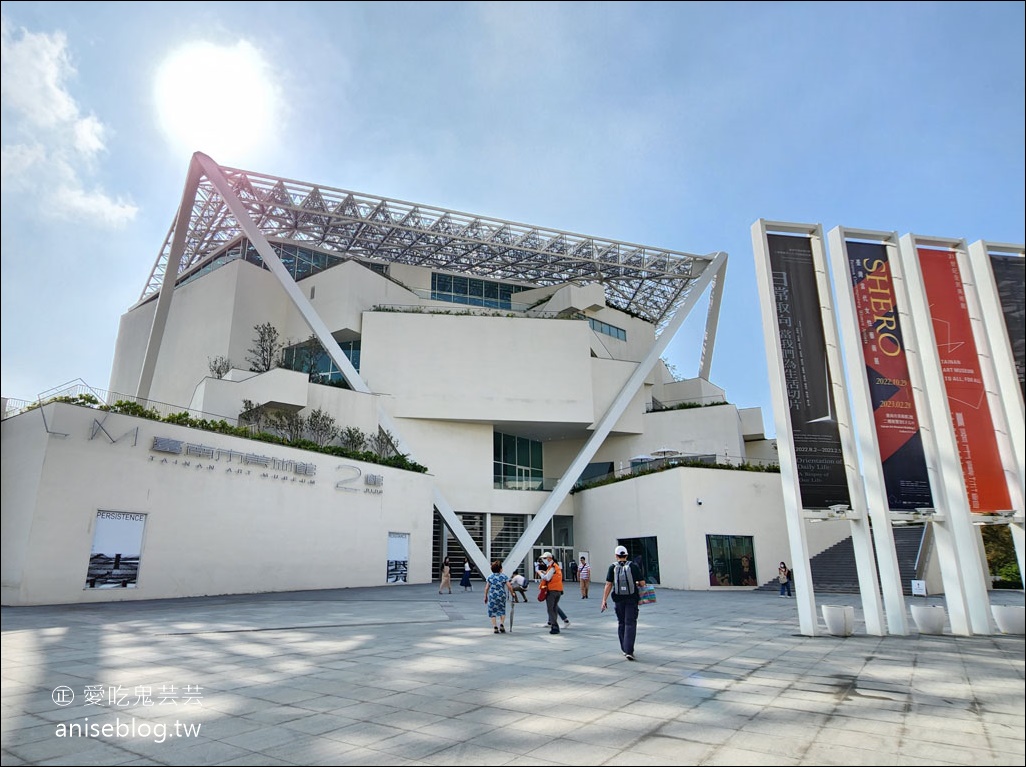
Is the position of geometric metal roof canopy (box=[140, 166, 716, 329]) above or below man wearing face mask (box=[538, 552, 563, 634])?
above

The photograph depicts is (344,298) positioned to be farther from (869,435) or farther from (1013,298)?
(1013,298)

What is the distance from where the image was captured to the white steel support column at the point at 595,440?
2838 centimetres

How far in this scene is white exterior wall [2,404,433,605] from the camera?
12.8 metres

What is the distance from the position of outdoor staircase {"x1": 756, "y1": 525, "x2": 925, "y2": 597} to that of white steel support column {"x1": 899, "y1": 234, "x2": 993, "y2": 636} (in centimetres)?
975

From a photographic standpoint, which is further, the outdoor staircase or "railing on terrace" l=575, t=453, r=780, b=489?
"railing on terrace" l=575, t=453, r=780, b=489

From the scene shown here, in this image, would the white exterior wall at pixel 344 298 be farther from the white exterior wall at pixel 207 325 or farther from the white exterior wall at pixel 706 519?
the white exterior wall at pixel 706 519

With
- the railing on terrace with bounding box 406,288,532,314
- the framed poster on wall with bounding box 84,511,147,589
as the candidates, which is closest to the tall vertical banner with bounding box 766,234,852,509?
the framed poster on wall with bounding box 84,511,147,589

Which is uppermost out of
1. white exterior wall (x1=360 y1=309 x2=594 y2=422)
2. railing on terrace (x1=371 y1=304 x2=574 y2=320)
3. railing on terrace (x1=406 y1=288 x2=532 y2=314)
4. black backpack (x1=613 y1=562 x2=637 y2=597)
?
railing on terrace (x1=406 y1=288 x2=532 y2=314)

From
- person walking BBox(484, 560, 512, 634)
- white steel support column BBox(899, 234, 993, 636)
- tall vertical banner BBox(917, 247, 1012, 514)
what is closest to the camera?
tall vertical banner BBox(917, 247, 1012, 514)

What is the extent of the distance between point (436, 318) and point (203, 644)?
23180 millimetres

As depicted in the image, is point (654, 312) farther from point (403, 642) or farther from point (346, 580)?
point (403, 642)

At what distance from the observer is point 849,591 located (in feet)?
62.1

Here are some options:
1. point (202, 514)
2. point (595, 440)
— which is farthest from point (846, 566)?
point (202, 514)

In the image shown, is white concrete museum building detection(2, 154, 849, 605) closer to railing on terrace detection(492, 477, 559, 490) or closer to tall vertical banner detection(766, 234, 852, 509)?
railing on terrace detection(492, 477, 559, 490)
